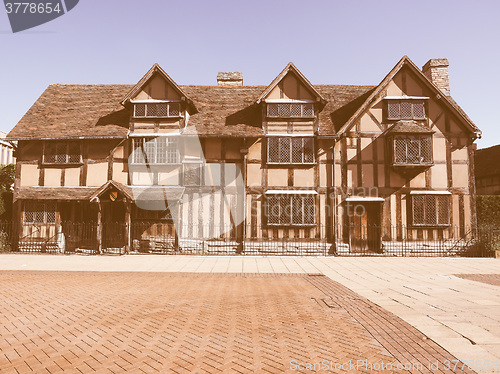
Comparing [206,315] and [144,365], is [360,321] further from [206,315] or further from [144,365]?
[144,365]

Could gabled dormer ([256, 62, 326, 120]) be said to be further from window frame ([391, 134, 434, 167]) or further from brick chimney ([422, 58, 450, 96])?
brick chimney ([422, 58, 450, 96])

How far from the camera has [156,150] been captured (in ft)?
61.1

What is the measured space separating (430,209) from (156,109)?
15.2 m

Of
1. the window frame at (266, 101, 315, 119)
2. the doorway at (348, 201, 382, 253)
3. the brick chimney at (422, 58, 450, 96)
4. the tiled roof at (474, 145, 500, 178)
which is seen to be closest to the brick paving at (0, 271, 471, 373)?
the doorway at (348, 201, 382, 253)

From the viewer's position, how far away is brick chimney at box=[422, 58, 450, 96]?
811 inches

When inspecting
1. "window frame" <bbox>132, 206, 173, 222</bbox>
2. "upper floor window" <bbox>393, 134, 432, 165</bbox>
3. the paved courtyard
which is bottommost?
the paved courtyard

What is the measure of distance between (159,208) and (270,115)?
7.60 m

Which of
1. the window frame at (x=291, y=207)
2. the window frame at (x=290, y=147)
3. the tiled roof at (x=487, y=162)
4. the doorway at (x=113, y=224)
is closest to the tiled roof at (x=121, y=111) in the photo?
the window frame at (x=290, y=147)

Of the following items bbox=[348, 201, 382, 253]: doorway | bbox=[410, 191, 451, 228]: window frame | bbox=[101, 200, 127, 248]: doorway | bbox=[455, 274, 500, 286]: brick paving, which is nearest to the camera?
bbox=[455, 274, 500, 286]: brick paving

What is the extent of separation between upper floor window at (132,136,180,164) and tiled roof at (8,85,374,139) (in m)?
1.13

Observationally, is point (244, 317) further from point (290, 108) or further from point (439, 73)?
point (439, 73)

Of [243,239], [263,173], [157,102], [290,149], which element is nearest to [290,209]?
[263,173]

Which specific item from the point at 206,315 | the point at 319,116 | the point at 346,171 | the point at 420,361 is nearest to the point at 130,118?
the point at 319,116

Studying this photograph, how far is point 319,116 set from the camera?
1952cm
